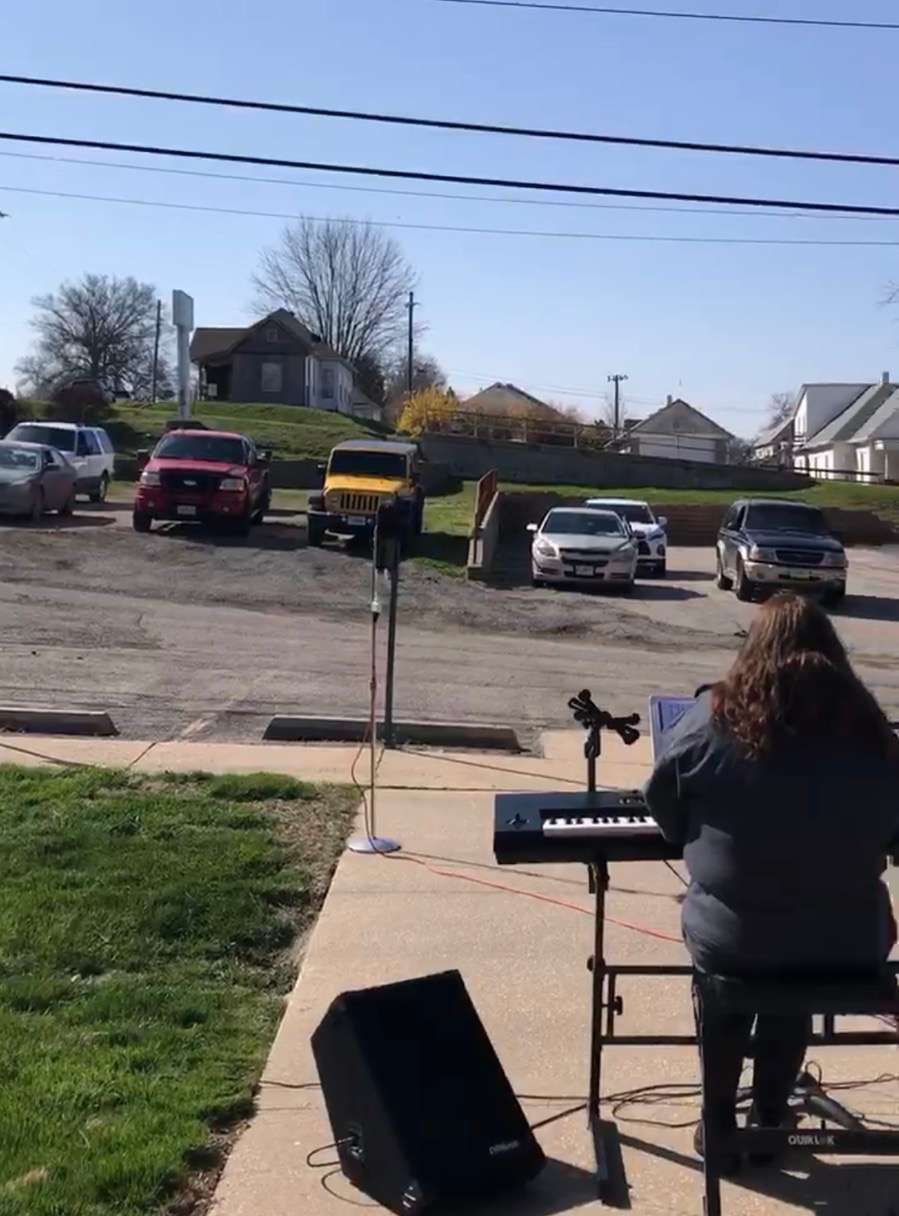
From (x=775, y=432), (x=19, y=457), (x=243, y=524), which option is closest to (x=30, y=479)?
(x=19, y=457)

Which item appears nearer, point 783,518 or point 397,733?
point 397,733

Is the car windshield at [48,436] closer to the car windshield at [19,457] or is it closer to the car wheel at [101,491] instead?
the car wheel at [101,491]

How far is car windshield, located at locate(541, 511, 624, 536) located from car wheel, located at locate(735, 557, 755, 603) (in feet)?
7.27

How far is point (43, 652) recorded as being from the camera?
16906mm

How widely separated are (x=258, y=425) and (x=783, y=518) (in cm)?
3836

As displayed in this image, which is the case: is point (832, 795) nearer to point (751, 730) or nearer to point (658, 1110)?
point (751, 730)

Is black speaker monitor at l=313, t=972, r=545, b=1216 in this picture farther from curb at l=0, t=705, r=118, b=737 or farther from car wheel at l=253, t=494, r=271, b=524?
car wheel at l=253, t=494, r=271, b=524

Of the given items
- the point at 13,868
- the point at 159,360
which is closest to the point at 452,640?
the point at 13,868

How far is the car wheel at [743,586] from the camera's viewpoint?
27328mm

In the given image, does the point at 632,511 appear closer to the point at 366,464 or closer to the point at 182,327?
the point at 366,464

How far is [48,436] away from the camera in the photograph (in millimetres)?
35219

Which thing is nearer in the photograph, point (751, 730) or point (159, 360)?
point (751, 730)

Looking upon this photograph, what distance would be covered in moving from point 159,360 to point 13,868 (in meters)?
108

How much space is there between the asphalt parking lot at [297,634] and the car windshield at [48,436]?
320 centimetres
